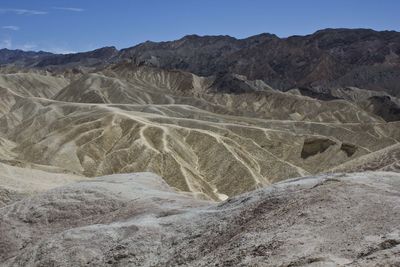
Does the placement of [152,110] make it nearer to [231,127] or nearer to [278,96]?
[231,127]

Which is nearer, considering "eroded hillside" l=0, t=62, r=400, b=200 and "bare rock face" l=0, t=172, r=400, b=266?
"bare rock face" l=0, t=172, r=400, b=266

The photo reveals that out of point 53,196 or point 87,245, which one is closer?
point 87,245

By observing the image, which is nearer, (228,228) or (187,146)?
(228,228)

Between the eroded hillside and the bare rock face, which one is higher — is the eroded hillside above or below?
below

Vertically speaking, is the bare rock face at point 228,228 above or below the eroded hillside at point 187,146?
above

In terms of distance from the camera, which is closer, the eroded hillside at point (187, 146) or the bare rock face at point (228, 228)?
the bare rock face at point (228, 228)

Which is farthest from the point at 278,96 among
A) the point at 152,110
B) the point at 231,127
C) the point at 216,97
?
the point at 231,127

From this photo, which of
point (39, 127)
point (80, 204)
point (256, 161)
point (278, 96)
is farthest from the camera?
point (278, 96)

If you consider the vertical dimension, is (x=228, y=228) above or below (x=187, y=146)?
above
